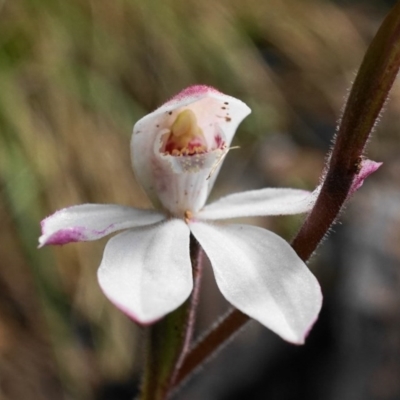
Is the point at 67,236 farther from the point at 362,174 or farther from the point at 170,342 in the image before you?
the point at 362,174

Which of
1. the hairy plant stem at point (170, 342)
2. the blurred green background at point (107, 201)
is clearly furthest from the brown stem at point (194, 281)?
the blurred green background at point (107, 201)

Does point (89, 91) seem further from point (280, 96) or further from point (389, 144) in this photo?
point (389, 144)

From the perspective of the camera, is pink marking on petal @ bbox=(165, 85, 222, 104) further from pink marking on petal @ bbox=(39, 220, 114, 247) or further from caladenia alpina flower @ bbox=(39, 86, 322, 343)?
pink marking on petal @ bbox=(39, 220, 114, 247)

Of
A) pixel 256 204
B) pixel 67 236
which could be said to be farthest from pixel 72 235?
pixel 256 204

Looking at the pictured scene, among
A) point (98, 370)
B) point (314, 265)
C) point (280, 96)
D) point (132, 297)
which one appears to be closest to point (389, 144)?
point (280, 96)

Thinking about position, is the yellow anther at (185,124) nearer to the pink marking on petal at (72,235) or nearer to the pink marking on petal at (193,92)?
the pink marking on petal at (193,92)

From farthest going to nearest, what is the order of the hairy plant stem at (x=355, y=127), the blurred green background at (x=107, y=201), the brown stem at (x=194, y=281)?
the blurred green background at (x=107, y=201) < the brown stem at (x=194, y=281) < the hairy plant stem at (x=355, y=127)

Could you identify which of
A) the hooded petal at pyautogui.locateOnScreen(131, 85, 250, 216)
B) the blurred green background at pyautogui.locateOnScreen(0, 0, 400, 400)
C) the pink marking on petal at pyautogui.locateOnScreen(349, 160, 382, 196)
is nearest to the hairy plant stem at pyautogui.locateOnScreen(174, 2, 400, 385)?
the pink marking on petal at pyautogui.locateOnScreen(349, 160, 382, 196)
